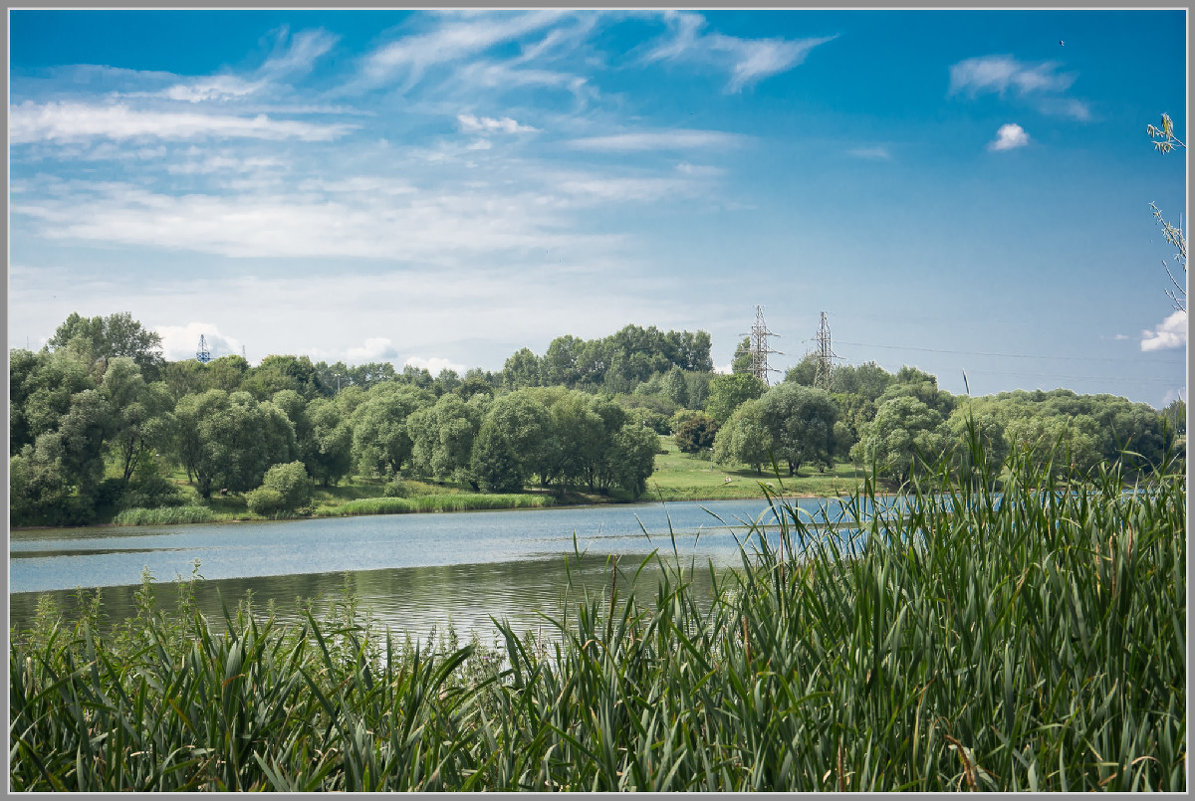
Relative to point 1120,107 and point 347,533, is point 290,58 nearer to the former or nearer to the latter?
point 1120,107

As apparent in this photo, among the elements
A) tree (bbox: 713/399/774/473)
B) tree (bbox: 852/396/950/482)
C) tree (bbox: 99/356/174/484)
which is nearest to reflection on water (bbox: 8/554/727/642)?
tree (bbox: 713/399/774/473)

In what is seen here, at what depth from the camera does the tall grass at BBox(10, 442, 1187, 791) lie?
2.33 m

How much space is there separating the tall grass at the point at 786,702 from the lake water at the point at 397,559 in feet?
17.1

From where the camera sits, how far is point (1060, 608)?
2.66 meters

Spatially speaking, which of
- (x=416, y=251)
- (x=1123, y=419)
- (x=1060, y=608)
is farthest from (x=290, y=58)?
(x=416, y=251)

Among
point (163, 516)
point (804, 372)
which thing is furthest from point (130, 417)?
point (804, 372)

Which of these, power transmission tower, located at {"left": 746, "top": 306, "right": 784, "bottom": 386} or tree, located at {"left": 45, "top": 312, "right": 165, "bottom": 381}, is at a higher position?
tree, located at {"left": 45, "top": 312, "right": 165, "bottom": 381}

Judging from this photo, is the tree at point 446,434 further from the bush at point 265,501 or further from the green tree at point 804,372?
the green tree at point 804,372

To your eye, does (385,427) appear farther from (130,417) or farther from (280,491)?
(130,417)

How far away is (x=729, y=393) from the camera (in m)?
11.9

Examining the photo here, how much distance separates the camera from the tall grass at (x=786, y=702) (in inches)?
91.7

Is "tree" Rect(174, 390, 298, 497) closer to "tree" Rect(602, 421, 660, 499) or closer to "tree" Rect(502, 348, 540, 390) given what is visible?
"tree" Rect(502, 348, 540, 390)

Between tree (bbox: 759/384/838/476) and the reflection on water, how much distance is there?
209 centimetres

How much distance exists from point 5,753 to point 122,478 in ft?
99.0
